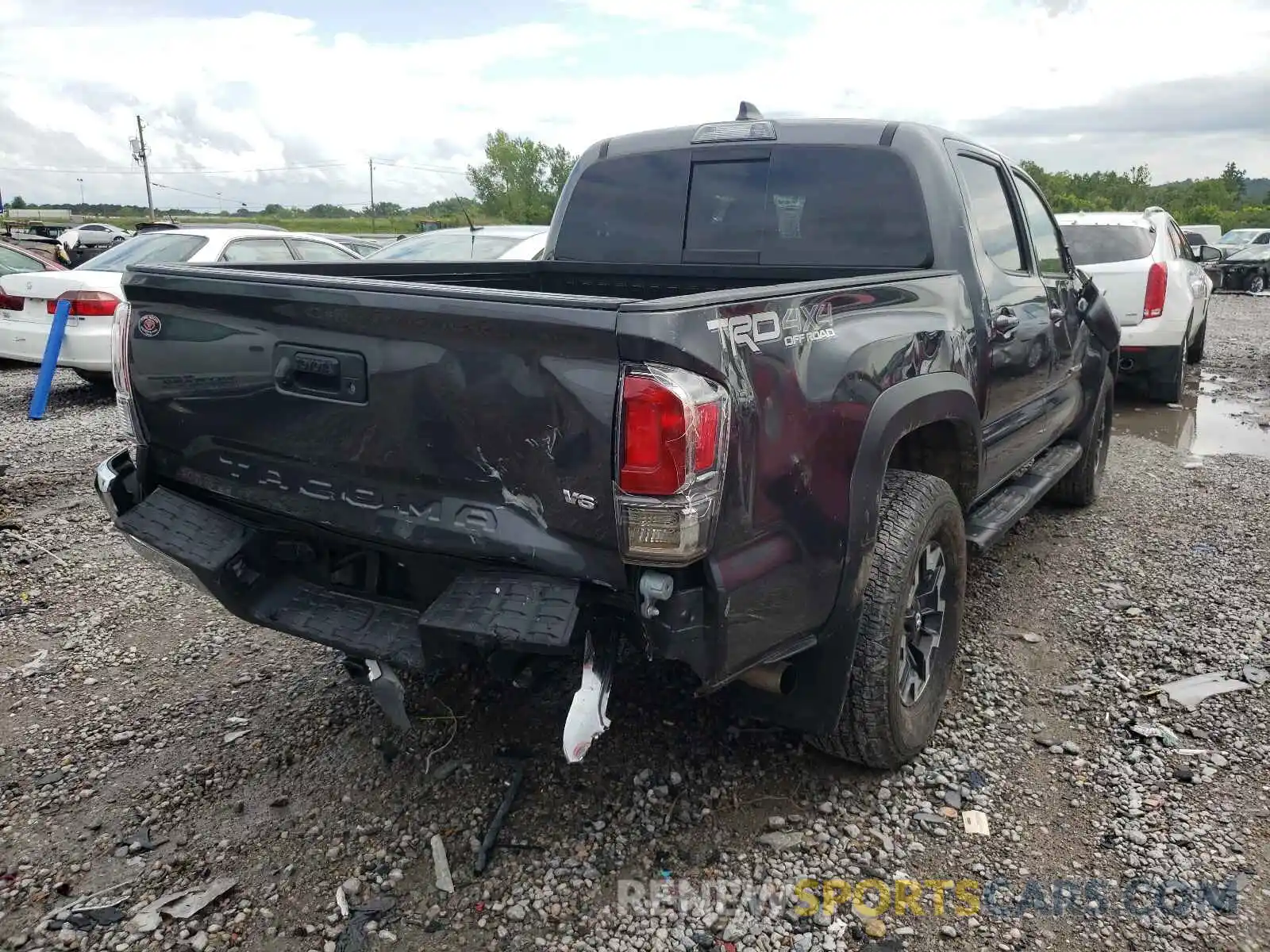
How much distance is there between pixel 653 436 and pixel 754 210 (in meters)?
2.10

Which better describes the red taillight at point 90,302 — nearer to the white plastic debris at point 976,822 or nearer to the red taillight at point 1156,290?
the white plastic debris at point 976,822

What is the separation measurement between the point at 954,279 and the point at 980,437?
22.4 inches

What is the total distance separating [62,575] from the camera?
463 cm

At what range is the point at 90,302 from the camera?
836 centimetres

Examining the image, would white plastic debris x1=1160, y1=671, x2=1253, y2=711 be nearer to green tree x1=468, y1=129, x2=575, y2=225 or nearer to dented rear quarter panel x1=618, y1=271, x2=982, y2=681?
dented rear quarter panel x1=618, y1=271, x2=982, y2=681

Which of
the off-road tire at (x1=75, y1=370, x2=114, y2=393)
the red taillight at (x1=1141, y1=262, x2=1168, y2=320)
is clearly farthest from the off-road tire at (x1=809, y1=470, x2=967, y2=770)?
the off-road tire at (x1=75, y1=370, x2=114, y2=393)

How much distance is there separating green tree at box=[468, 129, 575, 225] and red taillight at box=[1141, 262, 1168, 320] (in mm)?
74944

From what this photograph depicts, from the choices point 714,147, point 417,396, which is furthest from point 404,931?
point 714,147

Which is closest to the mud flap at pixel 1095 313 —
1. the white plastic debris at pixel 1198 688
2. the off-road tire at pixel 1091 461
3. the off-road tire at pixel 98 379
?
the off-road tire at pixel 1091 461

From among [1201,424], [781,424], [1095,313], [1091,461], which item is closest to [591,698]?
[781,424]

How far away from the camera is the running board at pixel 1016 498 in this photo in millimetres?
3697

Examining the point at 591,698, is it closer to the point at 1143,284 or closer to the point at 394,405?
the point at 394,405

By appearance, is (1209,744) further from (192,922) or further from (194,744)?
(194,744)

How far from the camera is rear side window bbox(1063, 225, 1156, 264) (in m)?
8.70
